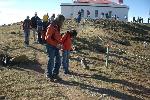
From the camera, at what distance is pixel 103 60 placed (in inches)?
1051

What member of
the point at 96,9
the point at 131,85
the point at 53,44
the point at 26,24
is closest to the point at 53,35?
the point at 53,44

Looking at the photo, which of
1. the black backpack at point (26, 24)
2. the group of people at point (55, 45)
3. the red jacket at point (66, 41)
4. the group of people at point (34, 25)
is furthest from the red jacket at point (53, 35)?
the black backpack at point (26, 24)

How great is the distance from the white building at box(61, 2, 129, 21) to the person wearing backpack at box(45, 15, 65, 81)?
63.6 metres

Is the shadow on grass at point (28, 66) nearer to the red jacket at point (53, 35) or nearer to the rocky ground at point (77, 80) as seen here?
the rocky ground at point (77, 80)

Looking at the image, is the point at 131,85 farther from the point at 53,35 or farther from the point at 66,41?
the point at 53,35

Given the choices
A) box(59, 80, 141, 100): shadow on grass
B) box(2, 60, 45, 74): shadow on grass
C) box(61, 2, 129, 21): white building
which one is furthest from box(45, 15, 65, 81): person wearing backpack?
box(61, 2, 129, 21): white building

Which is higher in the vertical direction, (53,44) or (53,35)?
(53,35)

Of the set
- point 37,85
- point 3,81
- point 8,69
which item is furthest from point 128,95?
point 8,69

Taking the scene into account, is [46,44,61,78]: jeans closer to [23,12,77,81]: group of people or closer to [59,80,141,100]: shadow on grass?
[23,12,77,81]: group of people

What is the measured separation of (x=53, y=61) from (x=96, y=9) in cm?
6685

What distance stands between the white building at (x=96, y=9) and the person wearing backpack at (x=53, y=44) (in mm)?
63557

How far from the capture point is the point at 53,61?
17.7 metres

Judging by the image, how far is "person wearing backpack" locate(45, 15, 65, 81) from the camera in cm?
1688

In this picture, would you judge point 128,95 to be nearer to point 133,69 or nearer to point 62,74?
point 62,74
